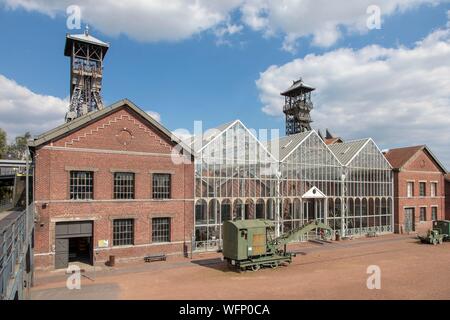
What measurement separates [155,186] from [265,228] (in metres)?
8.89

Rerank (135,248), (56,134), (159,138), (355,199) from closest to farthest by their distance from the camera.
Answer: (56,134), (135,248), (159,138), (355,199)

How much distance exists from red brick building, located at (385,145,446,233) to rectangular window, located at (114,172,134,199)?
104ft

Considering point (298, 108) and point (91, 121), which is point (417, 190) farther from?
point (91, 121)

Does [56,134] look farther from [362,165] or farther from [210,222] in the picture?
[362,165]

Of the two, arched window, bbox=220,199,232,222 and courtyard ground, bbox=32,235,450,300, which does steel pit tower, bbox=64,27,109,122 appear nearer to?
arched window, bbox=220,199,232,222

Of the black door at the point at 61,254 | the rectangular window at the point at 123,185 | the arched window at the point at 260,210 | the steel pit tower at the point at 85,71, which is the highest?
the steel pit tower at the point at 85,71

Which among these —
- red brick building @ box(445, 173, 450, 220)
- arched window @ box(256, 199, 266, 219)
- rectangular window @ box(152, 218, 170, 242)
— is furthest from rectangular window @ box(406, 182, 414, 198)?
rectangular window @ box(152, 218, 170, 242)

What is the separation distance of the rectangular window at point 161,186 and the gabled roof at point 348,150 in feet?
66.4

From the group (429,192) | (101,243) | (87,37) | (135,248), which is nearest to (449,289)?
(135,248)

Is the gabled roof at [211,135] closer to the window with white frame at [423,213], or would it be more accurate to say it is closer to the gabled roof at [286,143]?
the gabled roof at [286,143]

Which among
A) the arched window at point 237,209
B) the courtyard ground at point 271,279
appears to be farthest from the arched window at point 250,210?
the courtyard ground at point 271,279

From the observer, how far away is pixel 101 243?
24.1 meters

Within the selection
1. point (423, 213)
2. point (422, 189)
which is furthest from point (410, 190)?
point (423, 213)

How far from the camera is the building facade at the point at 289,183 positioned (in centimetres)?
2888
